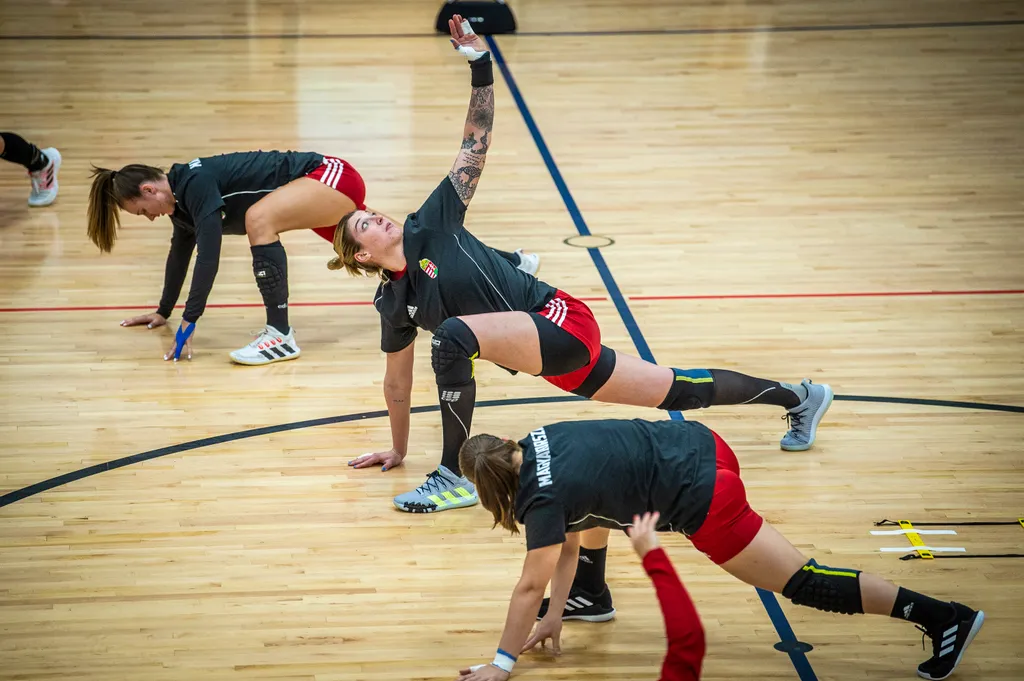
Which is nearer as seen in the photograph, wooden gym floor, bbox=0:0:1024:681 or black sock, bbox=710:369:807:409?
wooden gym floor, bbox=0:0:1024:681

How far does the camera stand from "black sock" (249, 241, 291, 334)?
19.7 feet

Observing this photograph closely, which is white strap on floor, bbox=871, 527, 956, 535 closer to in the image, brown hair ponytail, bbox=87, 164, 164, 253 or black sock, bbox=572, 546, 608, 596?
black sock, bbox=572, 546, 608, 596

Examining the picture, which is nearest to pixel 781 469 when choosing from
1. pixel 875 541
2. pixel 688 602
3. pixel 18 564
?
pixel 875 541

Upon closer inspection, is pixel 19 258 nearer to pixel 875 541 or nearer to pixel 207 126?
pixel 207 126

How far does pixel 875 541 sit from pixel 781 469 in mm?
635

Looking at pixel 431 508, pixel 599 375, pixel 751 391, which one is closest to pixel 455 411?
pixel 431 508

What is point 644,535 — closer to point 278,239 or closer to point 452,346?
point 452,346

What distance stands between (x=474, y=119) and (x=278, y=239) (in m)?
1.83

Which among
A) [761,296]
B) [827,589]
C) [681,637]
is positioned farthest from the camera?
[761,296]

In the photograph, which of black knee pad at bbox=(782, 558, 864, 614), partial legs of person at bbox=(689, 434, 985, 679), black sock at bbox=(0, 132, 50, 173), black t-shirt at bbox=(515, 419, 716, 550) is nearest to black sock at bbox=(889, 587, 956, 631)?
partial legs of person at bbox=(689, 434, 985, 679)

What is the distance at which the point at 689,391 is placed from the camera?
15.8ft

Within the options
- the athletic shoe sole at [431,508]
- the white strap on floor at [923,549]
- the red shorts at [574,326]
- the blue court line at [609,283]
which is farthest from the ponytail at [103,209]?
the white strap on floor at [923,549]

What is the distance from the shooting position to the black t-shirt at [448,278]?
4457mm

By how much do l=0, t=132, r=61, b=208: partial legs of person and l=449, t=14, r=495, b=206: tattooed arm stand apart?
4.34m
